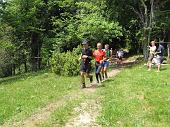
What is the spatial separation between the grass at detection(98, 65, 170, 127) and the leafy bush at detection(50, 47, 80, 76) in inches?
338

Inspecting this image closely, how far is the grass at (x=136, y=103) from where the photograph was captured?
14867 mm

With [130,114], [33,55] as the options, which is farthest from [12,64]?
[130,114]

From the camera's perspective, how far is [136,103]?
17469 millimetres

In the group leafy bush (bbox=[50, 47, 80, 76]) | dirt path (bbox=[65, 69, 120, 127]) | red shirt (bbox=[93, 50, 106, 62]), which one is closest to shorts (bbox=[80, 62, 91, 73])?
red shirt (bbox=[93, 50, 106, 62])

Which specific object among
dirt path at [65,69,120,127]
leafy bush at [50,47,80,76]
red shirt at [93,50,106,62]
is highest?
red shirt at [93,50,106,62]

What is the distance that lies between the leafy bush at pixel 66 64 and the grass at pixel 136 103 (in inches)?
338

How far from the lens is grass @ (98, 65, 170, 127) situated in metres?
14.9

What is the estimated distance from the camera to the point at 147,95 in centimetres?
1919

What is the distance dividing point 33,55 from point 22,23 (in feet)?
21.2

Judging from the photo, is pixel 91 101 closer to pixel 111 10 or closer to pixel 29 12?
pixel 111 10

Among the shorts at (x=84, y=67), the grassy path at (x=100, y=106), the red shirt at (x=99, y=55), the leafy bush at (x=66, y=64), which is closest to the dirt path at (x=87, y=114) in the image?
the grassy path at (x=100, y=106)

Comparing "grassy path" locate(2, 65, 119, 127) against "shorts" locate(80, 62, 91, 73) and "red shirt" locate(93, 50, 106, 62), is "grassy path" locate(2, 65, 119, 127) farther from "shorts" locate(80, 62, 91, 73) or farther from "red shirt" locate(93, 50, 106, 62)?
"red shirt" locate(93, 50, 106, 62)

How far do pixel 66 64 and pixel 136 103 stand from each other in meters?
16.4

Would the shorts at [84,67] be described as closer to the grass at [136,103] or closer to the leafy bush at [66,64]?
the grass at [136,103]
